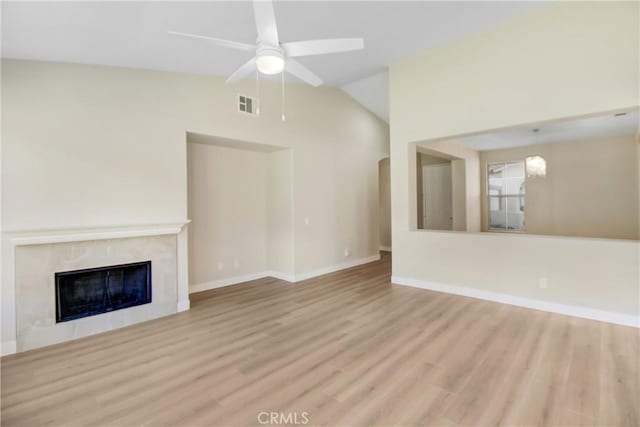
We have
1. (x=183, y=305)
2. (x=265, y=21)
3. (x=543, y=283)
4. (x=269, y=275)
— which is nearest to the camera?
(x=265, y=21)

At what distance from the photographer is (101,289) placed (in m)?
3.46

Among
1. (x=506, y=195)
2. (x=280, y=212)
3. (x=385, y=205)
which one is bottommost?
(x=280, y=212)

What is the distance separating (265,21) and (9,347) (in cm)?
379

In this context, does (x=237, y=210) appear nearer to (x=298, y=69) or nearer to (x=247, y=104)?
(x=247, y=104)

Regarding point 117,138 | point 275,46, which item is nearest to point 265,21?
point 275,46

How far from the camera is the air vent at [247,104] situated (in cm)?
470

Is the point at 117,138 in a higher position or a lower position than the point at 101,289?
higher

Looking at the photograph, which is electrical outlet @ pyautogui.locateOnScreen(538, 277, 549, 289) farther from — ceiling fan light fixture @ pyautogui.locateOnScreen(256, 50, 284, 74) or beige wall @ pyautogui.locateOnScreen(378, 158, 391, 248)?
beige wall @ pyautogui.locateOnScreen(378, 158, 391, 248)

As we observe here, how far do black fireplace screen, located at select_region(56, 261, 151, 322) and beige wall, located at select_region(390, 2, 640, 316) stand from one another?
387cm

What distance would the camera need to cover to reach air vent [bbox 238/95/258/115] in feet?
15.4

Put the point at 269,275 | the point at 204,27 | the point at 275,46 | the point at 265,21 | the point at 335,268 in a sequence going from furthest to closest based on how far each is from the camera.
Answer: the point at 335,268 → the point at 269,275 → the point at 204,27 → the point at 275,46 → the point at 265,21

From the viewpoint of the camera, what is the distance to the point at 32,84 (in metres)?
2.99

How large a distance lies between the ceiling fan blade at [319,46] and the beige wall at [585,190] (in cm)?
696

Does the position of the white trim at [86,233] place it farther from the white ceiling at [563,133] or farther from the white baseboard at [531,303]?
the white ceiling at [563,133]
